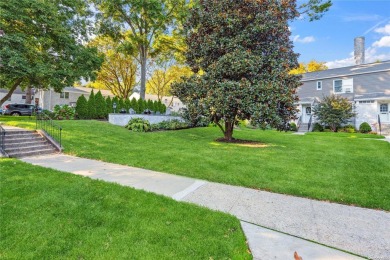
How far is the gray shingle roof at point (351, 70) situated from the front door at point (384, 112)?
3.30 m

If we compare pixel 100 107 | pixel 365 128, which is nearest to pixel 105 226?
pixel 100 107

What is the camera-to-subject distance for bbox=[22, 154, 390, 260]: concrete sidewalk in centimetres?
294

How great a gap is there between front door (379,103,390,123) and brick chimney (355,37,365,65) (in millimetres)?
7579

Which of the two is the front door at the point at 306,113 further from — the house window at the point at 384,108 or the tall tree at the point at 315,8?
the tall tree at the point at 315,8

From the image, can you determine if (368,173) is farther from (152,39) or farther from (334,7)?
(152,39)

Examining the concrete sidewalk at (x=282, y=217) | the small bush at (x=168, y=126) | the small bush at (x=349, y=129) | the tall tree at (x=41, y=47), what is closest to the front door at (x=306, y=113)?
the small bush at (x=349, y=129)

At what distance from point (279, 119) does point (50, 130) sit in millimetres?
9694

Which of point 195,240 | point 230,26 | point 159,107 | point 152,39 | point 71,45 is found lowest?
point 195,240

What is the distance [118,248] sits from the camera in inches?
110

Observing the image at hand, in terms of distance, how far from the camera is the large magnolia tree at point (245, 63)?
31.8ft

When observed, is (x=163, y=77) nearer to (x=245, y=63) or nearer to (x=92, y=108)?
(x=92, y=108)

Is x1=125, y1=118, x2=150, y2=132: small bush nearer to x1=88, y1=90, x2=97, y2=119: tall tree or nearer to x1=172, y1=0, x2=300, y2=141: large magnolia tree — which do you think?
x1=172, y1=0, x2=300, y2=141: large magnolia tree

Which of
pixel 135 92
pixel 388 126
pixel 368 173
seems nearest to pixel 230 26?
pixel 368 173

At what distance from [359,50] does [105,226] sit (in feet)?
104
